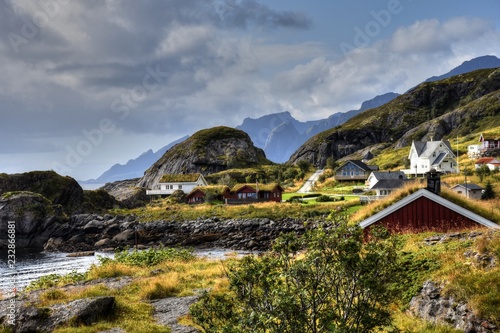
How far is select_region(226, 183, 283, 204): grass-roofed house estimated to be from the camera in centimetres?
8569

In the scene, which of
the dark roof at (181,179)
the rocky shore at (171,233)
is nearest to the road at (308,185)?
the dark roof at (181,179)

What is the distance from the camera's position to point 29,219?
65.8 meters

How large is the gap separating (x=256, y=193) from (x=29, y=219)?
44.3 m

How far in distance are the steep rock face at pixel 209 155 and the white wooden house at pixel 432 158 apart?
63226mm

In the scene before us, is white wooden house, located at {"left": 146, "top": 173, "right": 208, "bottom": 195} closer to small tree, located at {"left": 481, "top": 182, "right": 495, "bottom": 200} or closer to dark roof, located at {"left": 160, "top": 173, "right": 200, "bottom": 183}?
dark roof, located at {"left": 160, "top": 173, "right": 200, "bottom": 183}

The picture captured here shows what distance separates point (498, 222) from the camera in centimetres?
2112

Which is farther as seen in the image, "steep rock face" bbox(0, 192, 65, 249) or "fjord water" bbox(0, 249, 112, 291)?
"steep rock face" bbox(0, 192, 65, 249)

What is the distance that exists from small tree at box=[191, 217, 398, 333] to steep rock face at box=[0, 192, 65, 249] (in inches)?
2524

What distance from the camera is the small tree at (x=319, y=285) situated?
735cm

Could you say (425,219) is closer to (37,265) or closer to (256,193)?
(37,265)

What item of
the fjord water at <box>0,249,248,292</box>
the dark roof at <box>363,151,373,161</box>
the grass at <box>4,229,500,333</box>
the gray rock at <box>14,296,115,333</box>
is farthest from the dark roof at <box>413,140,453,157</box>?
the gray rock at <box>14,296,115,333</box>

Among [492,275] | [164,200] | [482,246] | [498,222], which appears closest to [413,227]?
[498,222]

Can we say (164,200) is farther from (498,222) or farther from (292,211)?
(498,222)

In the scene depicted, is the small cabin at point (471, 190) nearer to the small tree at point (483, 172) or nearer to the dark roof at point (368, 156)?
the small tree at point (483, 172)
